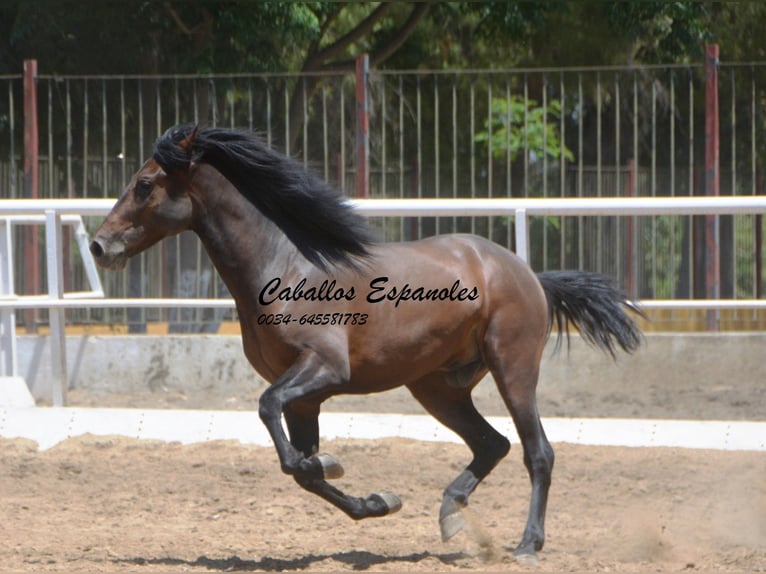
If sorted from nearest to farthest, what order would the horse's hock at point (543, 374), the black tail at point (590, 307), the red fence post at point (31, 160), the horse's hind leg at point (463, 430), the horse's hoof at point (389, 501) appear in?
1. the horse's hoof at point (389, 501)
2. the horse's hind leg at point (463, 430)
3. the black tail at point (590, 307)
4. the horse's hock at point (543, 374)
5. the red fence post at point (31, 160)

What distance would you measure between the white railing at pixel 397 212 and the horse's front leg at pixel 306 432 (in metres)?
2.29

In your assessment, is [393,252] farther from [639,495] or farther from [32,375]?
[32,375]

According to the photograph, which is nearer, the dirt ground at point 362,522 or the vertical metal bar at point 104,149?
the dirt ground at point 362,522

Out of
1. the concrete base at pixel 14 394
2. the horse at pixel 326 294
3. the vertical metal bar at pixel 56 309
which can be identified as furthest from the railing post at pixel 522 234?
the concrete base at pixel 14 394

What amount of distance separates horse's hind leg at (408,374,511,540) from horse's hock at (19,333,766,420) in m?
3.24

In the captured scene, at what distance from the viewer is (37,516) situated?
18.7 ft

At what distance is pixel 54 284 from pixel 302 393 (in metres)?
3.41

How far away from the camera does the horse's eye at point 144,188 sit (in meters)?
5.10

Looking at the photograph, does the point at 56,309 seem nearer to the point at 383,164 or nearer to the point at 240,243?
the point at 240,243

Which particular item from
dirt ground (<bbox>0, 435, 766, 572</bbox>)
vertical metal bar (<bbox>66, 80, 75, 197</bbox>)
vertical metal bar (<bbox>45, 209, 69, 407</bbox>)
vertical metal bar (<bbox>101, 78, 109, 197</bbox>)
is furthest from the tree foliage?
dirt ground (<bbox>0, 435, 766, 572</bbox>)

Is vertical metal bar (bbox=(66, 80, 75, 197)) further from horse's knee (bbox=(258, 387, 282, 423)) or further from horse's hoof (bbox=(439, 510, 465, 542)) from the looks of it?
horse's hoof (bbox=(439, 510, 465, 542))

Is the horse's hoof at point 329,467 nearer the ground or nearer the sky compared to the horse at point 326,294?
nearer the ground

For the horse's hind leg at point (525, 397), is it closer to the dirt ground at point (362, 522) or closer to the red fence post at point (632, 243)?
the dirt ground at point (362, 522)

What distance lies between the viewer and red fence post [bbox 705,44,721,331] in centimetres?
909
